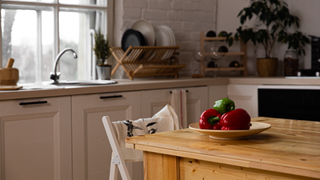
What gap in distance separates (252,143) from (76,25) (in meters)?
2.32

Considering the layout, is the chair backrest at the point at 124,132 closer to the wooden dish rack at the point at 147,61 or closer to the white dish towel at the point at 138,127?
the white dish towel at the point at 138,127

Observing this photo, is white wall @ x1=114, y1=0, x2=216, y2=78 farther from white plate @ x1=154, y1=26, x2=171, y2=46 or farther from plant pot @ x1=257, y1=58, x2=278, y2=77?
plant pot @ x1=257, y1=58, x2=278, y2=77

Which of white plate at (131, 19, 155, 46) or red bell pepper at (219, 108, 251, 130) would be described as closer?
red bell pepper at (219, 108, 251, 130)

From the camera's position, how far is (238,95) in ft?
10.6

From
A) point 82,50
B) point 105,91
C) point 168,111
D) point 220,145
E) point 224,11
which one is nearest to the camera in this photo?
point 220,145

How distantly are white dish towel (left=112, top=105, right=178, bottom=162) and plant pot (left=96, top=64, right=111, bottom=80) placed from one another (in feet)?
4.65

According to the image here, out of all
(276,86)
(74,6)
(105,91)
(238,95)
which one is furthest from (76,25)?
(276,86)

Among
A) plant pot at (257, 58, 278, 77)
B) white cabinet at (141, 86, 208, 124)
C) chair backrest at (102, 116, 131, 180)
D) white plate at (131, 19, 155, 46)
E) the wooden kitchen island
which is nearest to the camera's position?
the wooden kitchen island

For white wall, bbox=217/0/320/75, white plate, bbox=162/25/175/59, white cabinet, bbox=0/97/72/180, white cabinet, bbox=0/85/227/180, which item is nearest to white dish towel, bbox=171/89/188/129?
white cabinet, bbox=0/85/227/180

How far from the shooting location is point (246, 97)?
125 inches

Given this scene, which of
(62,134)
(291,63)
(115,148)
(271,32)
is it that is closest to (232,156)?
(115,148)

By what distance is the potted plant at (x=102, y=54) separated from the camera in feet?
10.1

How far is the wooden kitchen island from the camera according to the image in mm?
1009

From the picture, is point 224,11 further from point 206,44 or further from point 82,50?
point 82,50
